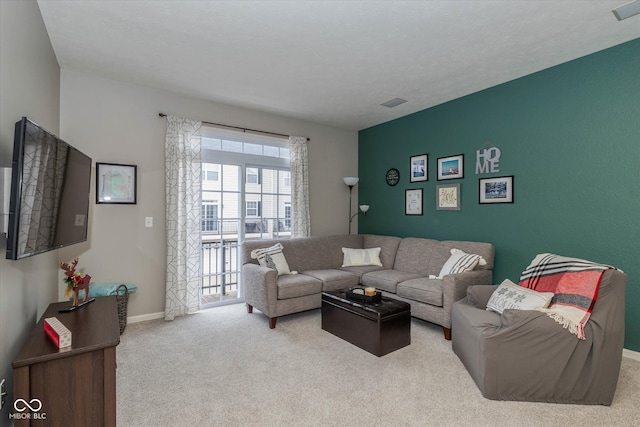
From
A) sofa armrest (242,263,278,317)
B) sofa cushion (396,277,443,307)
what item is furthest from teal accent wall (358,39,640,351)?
sofa armrest (242,263,278,317)

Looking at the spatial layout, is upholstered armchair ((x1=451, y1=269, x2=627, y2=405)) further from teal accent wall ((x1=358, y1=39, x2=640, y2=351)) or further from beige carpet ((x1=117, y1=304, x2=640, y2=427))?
teal accent wall ((x1=358, y1=39, x2=640, y2=351))

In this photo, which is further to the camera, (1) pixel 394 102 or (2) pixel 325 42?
(1) pixel 394 102

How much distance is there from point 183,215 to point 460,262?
3275 millimetres

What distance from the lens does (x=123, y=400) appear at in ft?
6.98

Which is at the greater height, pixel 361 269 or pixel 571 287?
pixel 571 287

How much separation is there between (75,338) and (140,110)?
9.37ft

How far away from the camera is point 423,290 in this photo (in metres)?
3.35

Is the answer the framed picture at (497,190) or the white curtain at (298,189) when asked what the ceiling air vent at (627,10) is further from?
the white curtain at (298,189)

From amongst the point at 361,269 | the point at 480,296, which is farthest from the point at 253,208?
the point at 480,296

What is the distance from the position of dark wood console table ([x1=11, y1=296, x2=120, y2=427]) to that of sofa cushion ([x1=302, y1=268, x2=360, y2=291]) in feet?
8.17

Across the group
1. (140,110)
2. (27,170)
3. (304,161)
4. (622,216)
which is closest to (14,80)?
(27,170)

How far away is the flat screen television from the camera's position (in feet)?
4.72

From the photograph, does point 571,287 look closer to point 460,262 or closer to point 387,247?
point 460,262

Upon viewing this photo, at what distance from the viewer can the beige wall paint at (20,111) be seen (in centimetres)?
157
